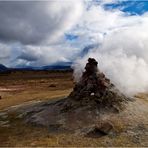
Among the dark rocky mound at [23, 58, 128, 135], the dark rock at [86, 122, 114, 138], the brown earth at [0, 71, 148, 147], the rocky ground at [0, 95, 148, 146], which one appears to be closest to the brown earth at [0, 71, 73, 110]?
the dark rocky mound at [23, 58, 128, 135]

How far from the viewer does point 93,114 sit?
2052 cm

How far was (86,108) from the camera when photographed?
21172 millimetres

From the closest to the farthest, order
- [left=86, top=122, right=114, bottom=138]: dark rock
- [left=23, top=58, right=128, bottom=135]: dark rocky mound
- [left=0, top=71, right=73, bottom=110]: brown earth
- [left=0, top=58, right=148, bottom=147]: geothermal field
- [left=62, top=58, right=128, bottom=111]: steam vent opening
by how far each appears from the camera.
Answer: [left=0, top=58, right=148, bottom=147]: geothermal field
[left=86, top=122, right=114, bottom=138]: dark rock
[left=23, top=58, right=128, bottom=135]: dark rocky mound
[left=62, top=58, right=128, bottom=111]: steam vent opening
[left=0, top=71, right=73, bottom=110]: brown earth

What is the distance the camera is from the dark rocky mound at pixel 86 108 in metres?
19.5

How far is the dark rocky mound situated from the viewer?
19547mm

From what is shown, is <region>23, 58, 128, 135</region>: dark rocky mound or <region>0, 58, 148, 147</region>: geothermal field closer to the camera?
<region>0, 58, 148, 147</region>: geothermal field

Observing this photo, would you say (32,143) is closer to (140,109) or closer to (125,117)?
(125,117)

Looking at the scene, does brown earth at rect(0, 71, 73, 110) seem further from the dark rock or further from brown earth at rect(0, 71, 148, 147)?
the dark rock

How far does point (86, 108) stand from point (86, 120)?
52.8 inches

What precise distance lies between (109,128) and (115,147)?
2.00 m

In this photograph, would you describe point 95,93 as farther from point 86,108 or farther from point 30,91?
point 30,91

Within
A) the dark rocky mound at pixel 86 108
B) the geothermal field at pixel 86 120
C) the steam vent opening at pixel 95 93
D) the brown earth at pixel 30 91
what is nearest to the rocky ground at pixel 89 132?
the geothermal field at pixel 86 120

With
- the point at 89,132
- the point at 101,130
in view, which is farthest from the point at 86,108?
the point at 101,130

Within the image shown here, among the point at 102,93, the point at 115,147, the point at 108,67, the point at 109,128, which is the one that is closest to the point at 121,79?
the point at 108,67
